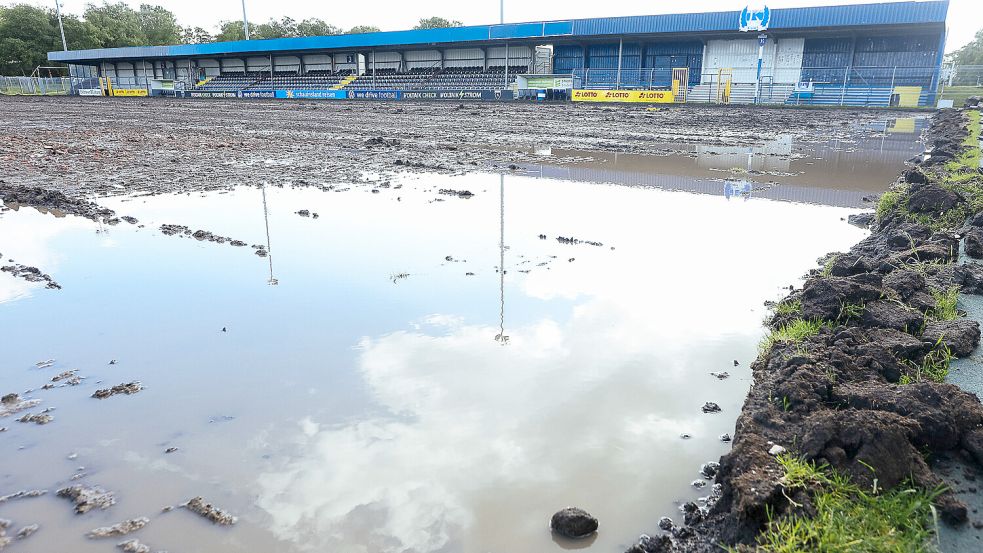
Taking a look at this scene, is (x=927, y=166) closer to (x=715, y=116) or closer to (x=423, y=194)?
(x=423, y=194)

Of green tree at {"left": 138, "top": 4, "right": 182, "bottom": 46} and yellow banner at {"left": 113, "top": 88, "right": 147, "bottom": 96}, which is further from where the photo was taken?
green tree at {"left": 138, "top": 4, "right": 182, "bottom": 46}

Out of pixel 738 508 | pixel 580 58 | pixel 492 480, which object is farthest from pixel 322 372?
pixel 580 58

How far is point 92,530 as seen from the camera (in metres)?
2.69

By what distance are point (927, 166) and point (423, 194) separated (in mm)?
8951

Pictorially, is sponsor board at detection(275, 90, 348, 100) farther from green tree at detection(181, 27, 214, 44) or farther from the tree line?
green tree at detection(181, 27, 214, 44)

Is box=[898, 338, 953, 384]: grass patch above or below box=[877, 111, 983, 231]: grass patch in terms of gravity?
below

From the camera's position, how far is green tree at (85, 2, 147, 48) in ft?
300

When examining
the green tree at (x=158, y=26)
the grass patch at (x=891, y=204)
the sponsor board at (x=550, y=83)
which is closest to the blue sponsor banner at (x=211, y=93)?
the sponsor board at (x=550, y=83)

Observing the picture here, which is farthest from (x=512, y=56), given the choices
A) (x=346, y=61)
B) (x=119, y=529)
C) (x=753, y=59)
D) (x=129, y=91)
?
(x=119, y=529)

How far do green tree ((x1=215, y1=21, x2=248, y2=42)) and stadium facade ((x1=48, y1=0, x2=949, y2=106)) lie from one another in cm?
3676

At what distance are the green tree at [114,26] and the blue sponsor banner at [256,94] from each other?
145 feet

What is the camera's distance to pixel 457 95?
155ft

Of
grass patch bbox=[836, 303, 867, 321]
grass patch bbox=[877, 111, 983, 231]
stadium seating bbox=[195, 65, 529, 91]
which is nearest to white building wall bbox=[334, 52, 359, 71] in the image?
stadium seating bbox=[195, 65, 529, 91]

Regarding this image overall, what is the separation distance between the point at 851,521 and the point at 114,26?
114059 mm
